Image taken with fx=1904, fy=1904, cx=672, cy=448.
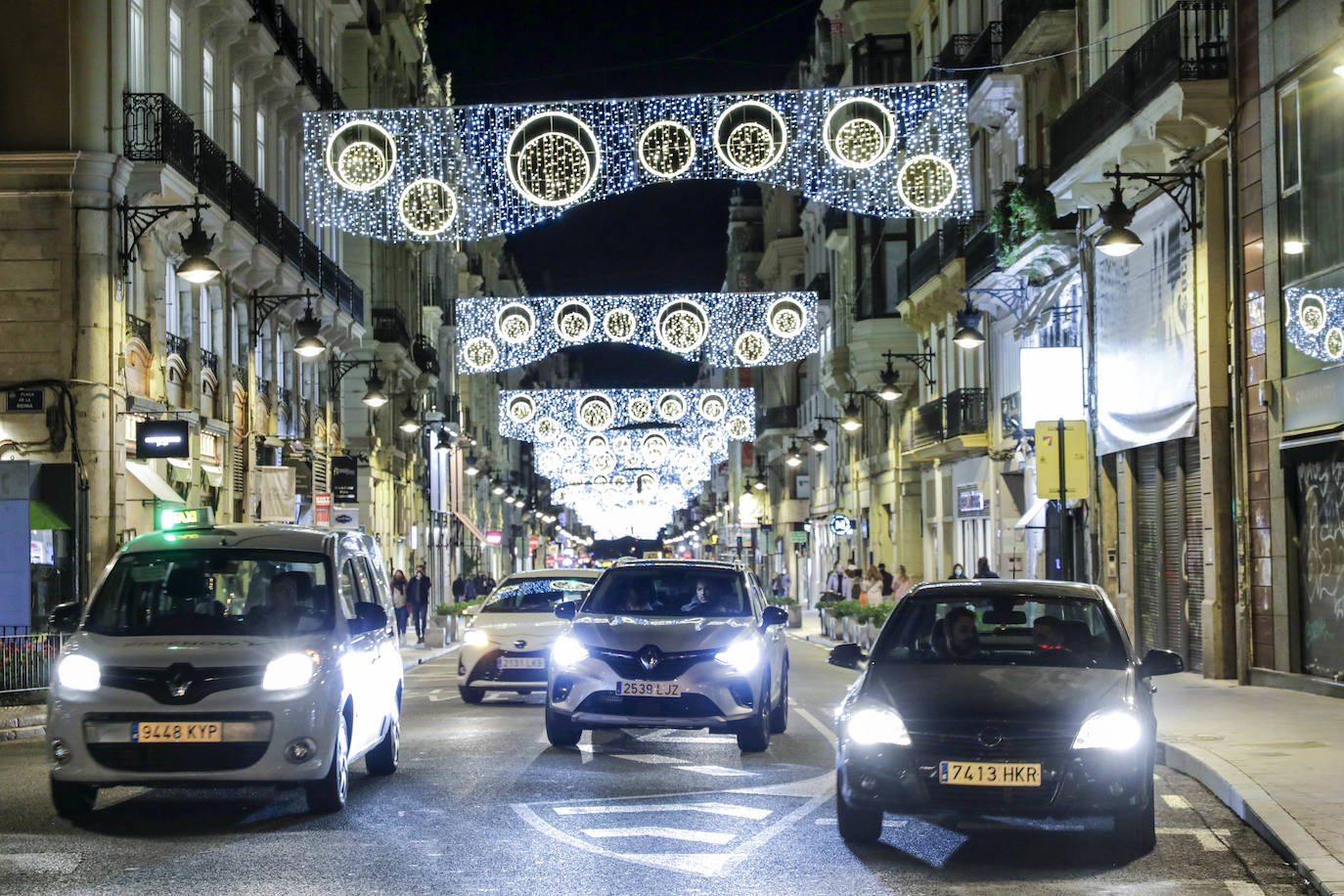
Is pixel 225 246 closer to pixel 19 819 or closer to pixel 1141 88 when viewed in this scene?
pixel 1141 88

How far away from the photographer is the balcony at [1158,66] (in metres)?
22.0

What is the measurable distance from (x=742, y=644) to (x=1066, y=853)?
5308 millimetres

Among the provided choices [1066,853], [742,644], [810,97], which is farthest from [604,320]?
[1066,853]

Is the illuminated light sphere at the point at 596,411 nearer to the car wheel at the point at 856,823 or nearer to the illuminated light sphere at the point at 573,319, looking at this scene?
the illuminated light sphere at the point at 573,319

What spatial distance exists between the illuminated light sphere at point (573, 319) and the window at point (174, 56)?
11.4 m

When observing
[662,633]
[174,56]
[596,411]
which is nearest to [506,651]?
[662,633]

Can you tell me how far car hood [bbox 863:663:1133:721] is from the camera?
9.80 metres

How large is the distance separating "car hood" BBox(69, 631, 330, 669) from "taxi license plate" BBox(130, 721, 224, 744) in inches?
13.7

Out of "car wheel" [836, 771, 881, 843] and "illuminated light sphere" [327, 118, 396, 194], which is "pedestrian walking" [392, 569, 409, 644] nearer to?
"illuminated light sphere" [327, 118, 396, 194]

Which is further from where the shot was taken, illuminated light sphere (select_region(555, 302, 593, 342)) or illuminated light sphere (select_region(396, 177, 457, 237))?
illuminated light sphere (select_region(555, 302, 593, 342))

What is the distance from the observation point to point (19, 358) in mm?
25984

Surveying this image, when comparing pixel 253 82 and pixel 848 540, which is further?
pixel 848 540

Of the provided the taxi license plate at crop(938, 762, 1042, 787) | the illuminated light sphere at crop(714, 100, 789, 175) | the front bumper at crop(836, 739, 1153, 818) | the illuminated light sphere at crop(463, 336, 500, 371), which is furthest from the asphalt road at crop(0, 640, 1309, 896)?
the illuminated light sphere at crop(463, 336, 500, 371)

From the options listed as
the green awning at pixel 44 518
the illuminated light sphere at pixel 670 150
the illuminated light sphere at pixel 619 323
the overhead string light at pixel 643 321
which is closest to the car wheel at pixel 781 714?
the illuminated light sphere at pixel 670 150
